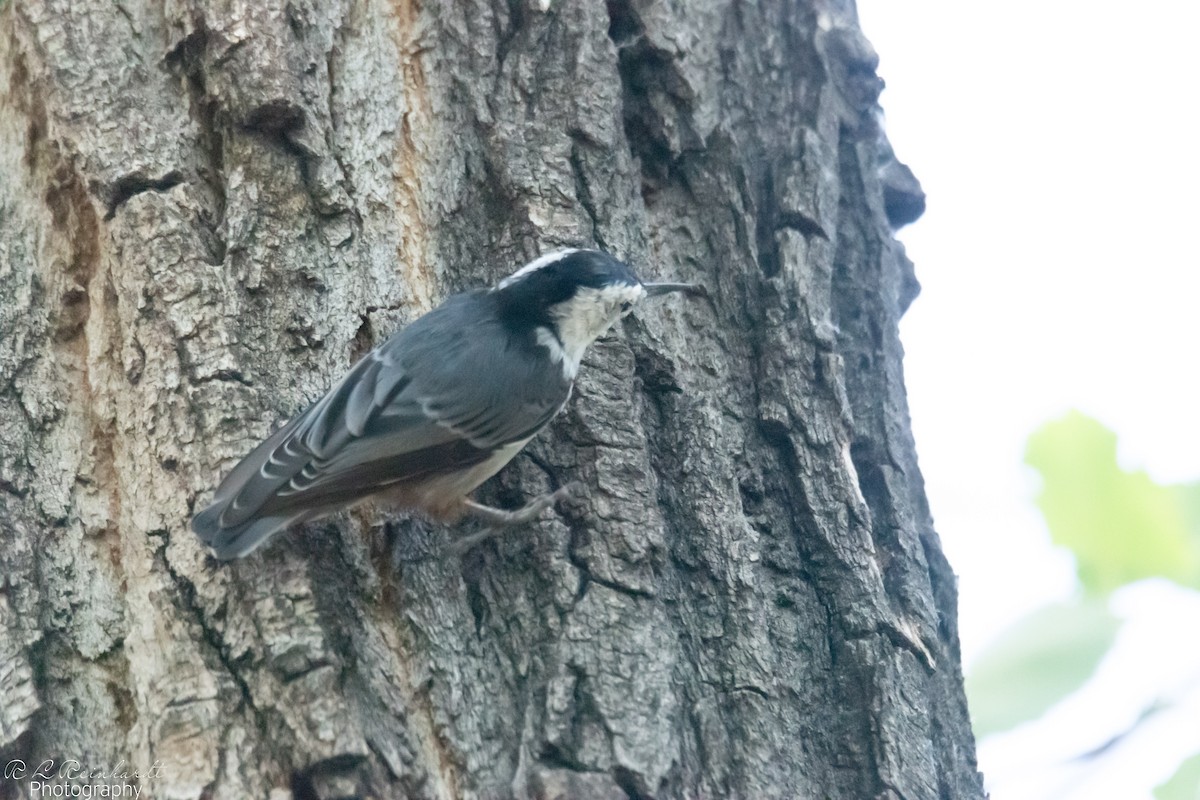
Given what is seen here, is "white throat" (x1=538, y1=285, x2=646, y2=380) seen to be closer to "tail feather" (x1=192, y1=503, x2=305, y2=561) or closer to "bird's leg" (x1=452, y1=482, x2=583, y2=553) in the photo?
"bird's leg" (x1=452, y1=482, x2=583, y2=553)

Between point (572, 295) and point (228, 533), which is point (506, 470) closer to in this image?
point (572, 295)

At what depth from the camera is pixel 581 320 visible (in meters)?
2.82

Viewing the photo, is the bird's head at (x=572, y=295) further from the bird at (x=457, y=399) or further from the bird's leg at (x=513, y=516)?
the bird's leg at (x=513, y=516)

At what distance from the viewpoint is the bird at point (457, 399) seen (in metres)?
2.45

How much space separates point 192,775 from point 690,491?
3.54 ft

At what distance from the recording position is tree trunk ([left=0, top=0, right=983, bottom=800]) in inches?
80.6

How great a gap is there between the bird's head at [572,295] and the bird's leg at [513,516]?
0.39 m

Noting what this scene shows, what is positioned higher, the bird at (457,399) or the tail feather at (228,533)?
the bird at (457,399)

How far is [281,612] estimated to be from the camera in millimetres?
2098

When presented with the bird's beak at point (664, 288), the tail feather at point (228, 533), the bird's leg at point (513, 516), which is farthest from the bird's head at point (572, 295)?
the tail feather at point (228, 533)

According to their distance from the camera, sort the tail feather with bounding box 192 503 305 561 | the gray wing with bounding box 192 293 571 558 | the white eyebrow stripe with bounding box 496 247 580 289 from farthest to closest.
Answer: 1. the white eyebrow stripe with bounding box 496 247 580 289
2. the gray wing with bounding box 192 293 571 558
3. the tail feather with bounding box 192 503 305 561

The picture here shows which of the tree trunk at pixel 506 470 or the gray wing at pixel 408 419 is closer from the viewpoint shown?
the tree trunk at pixel 506 470

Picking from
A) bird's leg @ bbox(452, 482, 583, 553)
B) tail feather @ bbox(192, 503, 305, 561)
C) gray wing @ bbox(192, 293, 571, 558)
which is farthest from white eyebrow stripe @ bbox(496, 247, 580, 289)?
tail feather @ bbox(192, 503, 305, 561)

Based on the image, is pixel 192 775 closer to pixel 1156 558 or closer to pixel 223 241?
pixel 223 241
